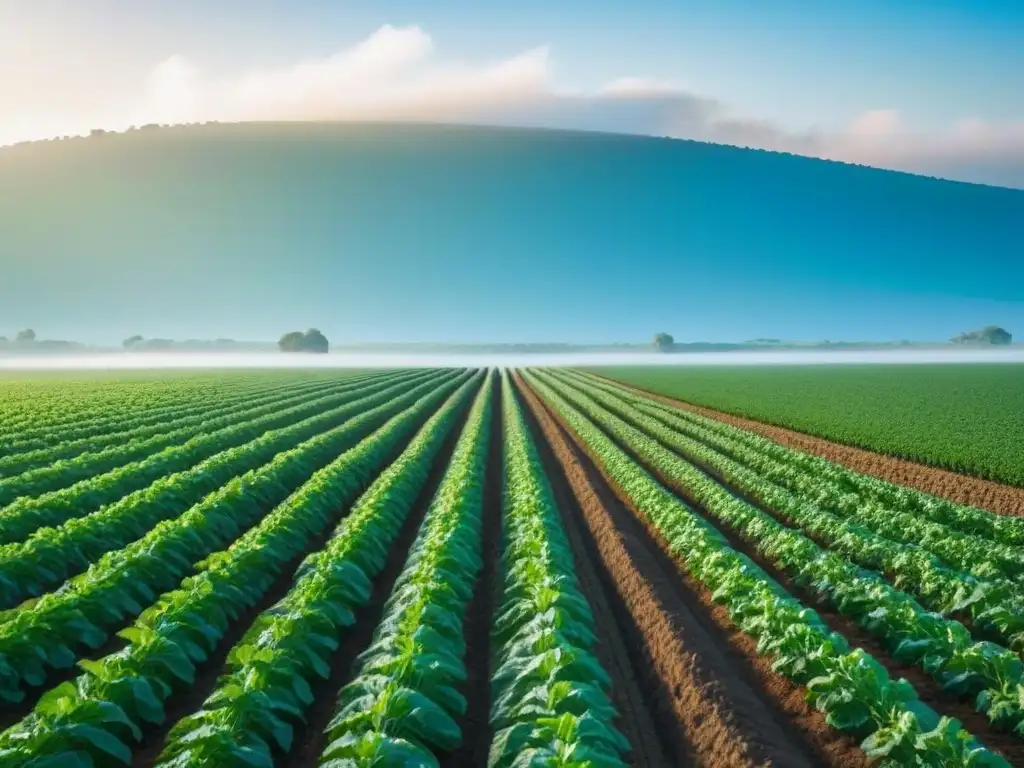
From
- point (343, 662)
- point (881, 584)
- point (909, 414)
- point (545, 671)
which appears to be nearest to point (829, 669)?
point (545, 671)

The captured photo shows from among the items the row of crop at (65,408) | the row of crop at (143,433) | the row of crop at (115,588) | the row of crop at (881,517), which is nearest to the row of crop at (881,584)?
the row of crop at (881,517)

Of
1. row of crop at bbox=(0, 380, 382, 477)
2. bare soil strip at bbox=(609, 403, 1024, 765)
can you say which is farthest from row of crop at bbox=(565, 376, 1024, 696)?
row of crop at bbox=(0, 380, 382, 477)

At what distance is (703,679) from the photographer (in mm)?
7527

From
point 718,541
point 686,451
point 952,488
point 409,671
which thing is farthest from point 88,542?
point 952,488

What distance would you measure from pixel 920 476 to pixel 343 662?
19.3 meters

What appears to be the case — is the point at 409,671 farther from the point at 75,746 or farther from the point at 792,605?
the point at 792,605

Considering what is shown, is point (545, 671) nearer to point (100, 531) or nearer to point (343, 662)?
point (343, 662)

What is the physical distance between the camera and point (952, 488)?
64.6ft

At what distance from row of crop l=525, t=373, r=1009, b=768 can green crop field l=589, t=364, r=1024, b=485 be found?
13.2 meters

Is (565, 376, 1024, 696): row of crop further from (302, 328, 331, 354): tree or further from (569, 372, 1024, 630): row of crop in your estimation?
(302, 328, 331, 354): tree

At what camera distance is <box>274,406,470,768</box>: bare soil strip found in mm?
6473

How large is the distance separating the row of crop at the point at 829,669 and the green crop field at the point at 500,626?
0.03 m

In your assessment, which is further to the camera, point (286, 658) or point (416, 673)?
point (286, 658)

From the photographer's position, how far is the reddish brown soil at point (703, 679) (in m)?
6.43
